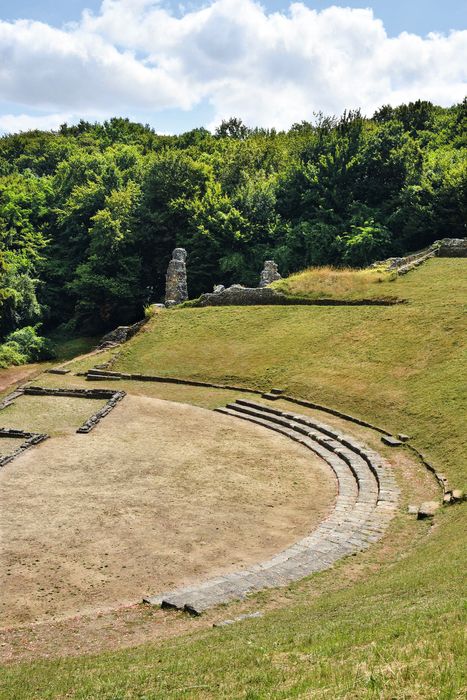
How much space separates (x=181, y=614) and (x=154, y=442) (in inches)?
485

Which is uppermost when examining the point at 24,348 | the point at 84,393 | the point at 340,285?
the point at 340,285

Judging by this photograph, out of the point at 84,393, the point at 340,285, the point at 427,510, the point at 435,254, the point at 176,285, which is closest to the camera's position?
the point at 427,510

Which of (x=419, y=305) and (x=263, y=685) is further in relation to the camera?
(x=419, y=305)

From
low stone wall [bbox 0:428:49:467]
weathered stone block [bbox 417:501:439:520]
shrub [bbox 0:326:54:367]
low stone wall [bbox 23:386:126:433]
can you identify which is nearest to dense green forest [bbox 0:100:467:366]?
shrub [bbox 0:326:54:367]

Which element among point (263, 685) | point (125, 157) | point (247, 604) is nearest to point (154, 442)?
point (247, 604)

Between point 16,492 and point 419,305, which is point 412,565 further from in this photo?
point 419,305

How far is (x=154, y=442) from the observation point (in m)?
23.6

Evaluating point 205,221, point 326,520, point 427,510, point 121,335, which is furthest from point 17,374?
point 427,510

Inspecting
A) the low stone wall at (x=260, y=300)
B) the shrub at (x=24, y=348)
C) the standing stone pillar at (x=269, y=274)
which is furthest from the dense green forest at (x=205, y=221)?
the low stone wall at (x=260, y=300)

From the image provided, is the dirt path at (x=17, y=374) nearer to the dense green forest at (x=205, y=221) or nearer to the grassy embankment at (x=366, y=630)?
the dense green forest at (x=205, y=221)

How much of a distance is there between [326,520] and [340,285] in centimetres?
2336

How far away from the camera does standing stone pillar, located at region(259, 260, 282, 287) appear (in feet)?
146

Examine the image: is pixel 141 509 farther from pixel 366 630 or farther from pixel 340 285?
pixel 340 285

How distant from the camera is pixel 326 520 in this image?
1669 centimetres
